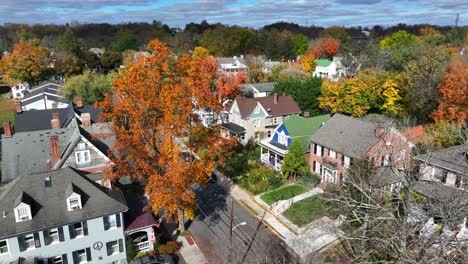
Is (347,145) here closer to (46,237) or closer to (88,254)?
(88,254)

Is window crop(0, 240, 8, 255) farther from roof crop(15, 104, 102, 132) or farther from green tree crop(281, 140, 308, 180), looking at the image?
green tree crop(281, 140, 308, 180)

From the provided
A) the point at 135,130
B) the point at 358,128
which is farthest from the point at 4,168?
the point at 358,128

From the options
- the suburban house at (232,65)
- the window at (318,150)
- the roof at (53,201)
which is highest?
the suburban house at (232,65)

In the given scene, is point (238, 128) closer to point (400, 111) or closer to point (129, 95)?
point (400, 111)

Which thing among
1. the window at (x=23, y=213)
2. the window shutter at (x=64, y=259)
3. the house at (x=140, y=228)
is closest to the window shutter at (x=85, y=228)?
the window shutter at (x=64, y=259)

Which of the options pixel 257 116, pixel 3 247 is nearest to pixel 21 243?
pixel 3 247

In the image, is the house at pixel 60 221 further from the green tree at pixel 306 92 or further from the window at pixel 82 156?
the green tree at pixel 306 92

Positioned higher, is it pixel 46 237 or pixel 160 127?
pixel 160 127
